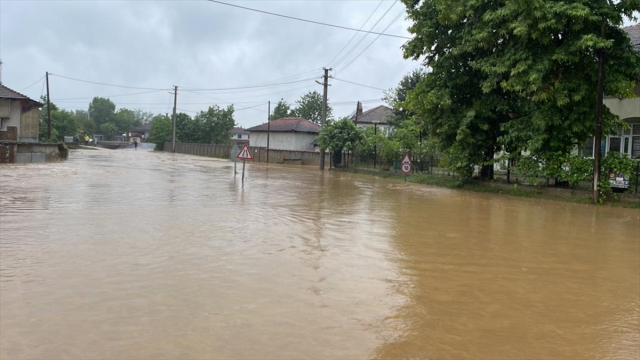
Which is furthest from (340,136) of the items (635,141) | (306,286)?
(306,286)

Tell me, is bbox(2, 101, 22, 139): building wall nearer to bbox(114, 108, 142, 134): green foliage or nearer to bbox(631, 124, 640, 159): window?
bbox(631, 124, 640, 159): window

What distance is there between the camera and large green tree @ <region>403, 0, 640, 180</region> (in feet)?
57.7

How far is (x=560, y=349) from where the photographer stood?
461cm

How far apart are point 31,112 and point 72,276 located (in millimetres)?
46350

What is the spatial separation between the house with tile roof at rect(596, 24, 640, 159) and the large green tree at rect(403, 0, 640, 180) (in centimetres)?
646

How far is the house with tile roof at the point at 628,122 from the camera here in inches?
968

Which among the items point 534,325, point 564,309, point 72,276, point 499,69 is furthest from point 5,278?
point 499,69

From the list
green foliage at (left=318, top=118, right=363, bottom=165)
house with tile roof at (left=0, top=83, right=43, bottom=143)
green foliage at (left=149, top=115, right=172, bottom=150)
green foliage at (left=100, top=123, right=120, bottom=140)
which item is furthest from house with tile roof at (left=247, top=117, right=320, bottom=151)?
green foliage at (left=100, top=123, right=120, bottom=140)

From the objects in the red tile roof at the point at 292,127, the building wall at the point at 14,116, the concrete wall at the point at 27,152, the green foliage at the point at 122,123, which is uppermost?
the green foliage at the point at 122,123

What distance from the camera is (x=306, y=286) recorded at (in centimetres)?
630

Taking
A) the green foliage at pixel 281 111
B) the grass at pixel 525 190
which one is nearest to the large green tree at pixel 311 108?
the green foliage at pixel 281 111

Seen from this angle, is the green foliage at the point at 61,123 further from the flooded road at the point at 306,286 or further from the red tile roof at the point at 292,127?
the flooded road at the point at 306,286

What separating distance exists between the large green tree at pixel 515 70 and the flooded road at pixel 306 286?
704 centimetres

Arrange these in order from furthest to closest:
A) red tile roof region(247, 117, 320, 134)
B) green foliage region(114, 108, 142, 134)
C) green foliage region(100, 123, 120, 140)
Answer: green foliage region(114, 108, 142, 134)
green foliage region(100, 123, 120, 140)
red tile roof region(247, 117, 320, 134)
